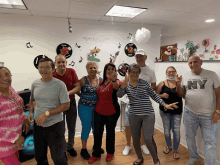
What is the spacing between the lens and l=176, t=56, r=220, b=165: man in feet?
6.49

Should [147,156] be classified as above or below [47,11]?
below

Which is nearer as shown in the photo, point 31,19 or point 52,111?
point 52,111

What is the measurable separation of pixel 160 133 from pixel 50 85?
2734 millimetres

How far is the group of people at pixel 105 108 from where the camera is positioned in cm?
152

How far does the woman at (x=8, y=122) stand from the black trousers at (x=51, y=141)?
0.61ft

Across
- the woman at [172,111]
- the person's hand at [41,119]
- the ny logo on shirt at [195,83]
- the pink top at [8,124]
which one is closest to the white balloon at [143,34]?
the woman at [172,111]

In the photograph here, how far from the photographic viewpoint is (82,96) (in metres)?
2.30

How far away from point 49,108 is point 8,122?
40 centimetres

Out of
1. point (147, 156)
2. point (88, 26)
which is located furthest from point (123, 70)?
point (147, 156)

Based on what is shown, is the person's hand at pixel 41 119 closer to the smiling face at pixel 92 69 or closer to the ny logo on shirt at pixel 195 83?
the smiling face at pixel 92 69

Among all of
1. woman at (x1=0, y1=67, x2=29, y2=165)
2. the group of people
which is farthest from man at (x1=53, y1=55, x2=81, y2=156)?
woman at (x1=0, y1=67, x2=29, y2=165)

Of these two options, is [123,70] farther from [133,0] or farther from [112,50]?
[133,0]

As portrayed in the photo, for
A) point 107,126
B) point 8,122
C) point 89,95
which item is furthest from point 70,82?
point 8,122

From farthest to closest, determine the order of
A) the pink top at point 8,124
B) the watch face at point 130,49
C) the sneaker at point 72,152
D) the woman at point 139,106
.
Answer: the watch face at point 130,49 < the sneaker at point 72,152 < the woman at point 139,106 < the pink top at point 8,124
